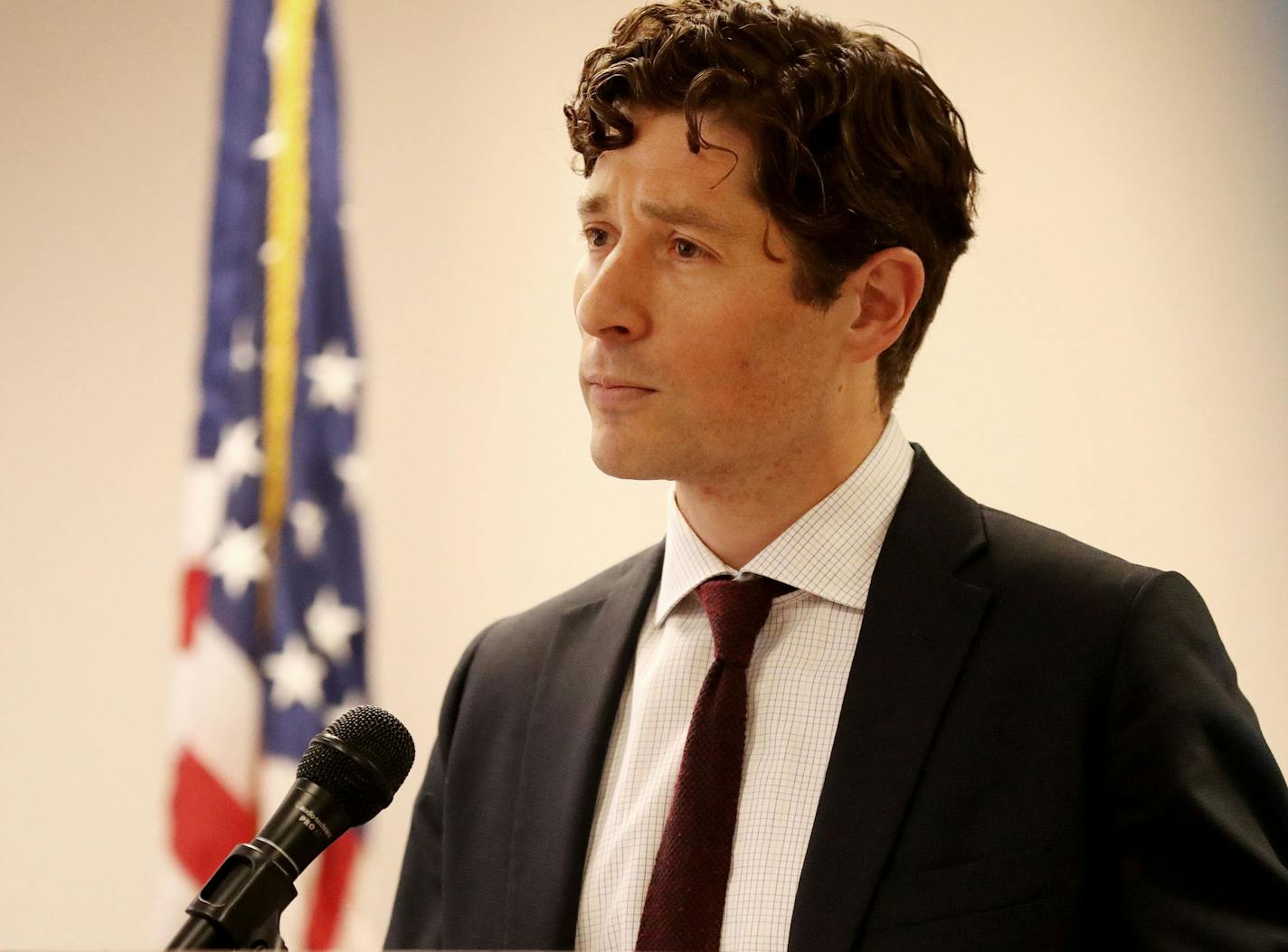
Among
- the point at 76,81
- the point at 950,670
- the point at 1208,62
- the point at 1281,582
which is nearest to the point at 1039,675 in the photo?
the point at 950,670

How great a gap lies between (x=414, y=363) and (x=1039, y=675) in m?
1.57

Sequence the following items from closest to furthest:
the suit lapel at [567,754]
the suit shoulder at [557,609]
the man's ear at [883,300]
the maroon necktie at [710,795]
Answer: the maroon necktie at [710,795] → the suit lapel at [567,754] → the man's ear at [883,300] → the suit shoulder at [557,609]

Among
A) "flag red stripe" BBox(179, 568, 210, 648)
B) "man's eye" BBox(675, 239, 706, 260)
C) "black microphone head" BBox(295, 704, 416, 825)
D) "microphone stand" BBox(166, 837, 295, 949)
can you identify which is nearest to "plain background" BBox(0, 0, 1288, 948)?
"flag red stripe" BBox(179, 568, 210, 648)

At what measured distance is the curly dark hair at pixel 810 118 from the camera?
161 cm

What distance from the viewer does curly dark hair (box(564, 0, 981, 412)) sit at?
5.29 ft

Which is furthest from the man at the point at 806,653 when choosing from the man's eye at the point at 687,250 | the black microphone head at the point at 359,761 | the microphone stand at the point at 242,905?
the microphone stand at the point at 242,905

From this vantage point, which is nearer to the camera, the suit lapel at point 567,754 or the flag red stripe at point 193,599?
the suit lapel at point 567,754

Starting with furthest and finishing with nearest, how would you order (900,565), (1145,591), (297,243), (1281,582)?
(297,243)
(1281,582)
(900,565)
(1145,591)

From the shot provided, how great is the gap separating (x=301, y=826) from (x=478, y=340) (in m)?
1.75

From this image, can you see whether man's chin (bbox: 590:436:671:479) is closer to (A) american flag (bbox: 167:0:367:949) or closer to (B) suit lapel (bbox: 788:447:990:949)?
(B) suit lapel (bbox: 788:447:990:949)

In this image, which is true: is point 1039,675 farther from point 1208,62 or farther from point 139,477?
point 139,477

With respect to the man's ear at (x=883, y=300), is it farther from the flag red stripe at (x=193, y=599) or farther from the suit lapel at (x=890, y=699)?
the flag red stripe at (x=193, y=599)

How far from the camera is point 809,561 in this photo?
160 cm

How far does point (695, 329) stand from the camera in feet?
5.12
